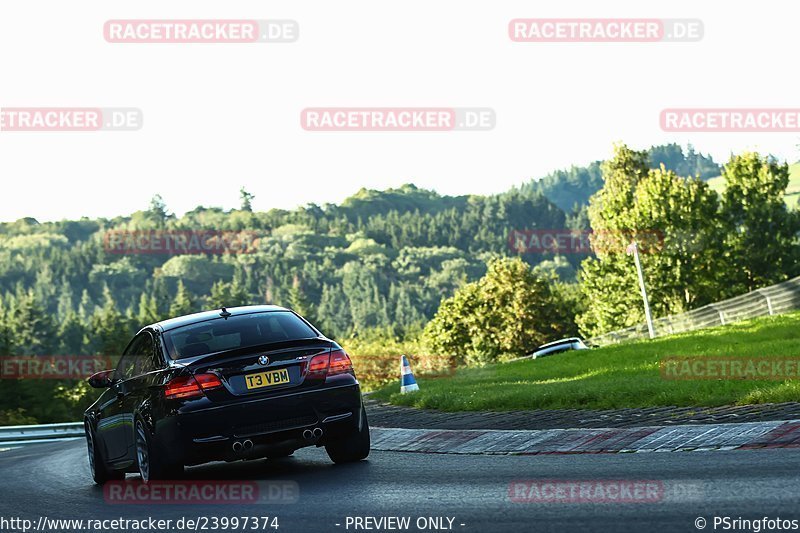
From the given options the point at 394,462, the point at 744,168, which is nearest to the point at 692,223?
the point at 744,168

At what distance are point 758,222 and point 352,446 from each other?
70.3 m

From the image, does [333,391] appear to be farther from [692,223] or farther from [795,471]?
[692,223]

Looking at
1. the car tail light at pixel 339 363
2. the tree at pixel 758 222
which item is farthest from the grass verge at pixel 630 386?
the tree at pixel 758 222

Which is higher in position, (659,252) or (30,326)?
(659,252)

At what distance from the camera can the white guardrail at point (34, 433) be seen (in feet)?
105

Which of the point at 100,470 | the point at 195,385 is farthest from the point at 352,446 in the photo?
the point at 100,470

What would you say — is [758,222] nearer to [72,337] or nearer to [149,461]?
[149,461]

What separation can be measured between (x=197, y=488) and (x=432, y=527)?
3.81 metres

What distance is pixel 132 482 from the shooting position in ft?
37.8

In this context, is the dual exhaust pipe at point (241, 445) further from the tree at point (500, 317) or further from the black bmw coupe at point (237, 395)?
the tree at point (500, 317)

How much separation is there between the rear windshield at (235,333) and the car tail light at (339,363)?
0.43 metres

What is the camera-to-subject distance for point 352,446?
10820 millimetres

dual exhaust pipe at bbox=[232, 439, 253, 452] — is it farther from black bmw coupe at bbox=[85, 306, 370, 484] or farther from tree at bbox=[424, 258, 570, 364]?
tree at bbox=[424, 258, 570, 364]

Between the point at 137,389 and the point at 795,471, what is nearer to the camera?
the point at 795,471
